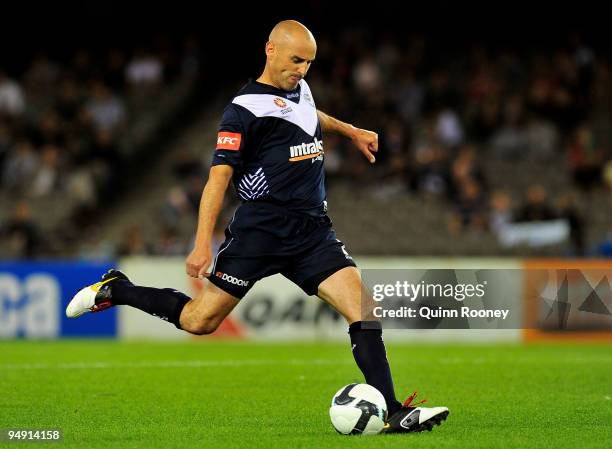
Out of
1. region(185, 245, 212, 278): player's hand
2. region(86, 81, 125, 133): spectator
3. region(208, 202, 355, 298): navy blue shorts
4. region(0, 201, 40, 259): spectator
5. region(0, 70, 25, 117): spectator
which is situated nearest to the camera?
region(185, 245, 212, 278): player's hand

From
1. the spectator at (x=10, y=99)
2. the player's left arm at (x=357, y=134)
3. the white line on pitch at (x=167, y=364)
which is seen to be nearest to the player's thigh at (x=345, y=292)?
the player's left arm at (x=357, y=134)

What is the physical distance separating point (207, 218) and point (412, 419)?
5.35 feet

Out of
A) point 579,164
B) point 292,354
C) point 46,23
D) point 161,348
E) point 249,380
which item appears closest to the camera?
point 249,380

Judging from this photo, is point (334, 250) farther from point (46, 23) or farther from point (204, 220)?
point (46, 23)

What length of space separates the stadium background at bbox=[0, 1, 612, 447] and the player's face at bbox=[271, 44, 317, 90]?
3105 mm

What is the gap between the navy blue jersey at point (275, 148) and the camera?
7.40 metres

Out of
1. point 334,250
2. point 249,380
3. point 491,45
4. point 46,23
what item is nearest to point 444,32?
point 491,45

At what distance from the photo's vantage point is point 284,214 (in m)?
7.49

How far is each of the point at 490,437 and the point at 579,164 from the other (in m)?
13.9

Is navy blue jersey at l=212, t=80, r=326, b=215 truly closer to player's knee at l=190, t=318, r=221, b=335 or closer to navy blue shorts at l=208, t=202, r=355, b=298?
navy blue shorts at l=208, t=202, r=355, b=298

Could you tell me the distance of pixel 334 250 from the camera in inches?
297

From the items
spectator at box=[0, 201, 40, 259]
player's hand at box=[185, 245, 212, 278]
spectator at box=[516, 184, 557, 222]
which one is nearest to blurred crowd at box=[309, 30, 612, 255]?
spectator at box=[516, 184, 557, 222]

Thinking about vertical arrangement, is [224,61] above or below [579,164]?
above

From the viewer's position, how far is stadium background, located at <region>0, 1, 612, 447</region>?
13.8 meters
